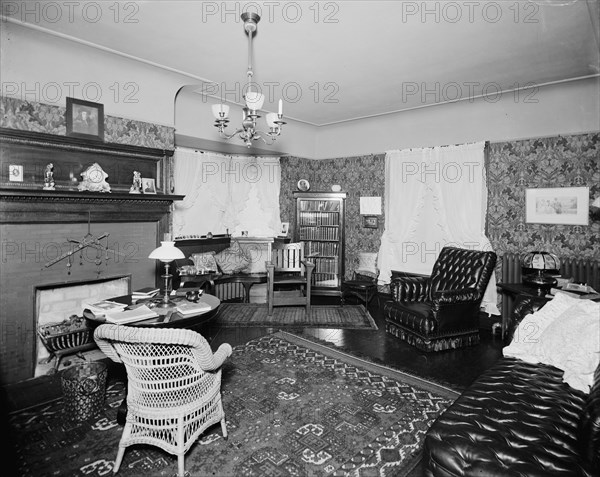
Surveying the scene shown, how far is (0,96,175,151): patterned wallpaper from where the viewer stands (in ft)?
11.2

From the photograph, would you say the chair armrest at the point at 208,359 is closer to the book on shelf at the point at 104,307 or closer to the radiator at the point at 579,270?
the book on shelf at the point at 104,307

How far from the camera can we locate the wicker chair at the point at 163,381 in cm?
213

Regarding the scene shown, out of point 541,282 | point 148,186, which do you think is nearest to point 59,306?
point 148,186

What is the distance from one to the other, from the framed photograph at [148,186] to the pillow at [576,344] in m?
4.32

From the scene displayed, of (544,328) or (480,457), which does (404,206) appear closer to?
(544,328)

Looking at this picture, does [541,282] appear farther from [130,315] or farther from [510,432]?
[130,315]

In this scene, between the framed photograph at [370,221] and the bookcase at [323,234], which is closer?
the framed photograph at [370,221]

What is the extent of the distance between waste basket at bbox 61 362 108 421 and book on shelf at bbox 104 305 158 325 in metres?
0.57

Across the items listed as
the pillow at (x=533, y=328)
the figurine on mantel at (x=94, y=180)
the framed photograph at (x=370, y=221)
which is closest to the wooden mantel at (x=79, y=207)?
the figurine on mantel at (x=94, y=180)

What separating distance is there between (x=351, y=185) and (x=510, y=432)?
560cm

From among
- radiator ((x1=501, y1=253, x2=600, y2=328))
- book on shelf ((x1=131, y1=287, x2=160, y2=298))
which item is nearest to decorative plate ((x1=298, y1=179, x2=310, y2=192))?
radiator ((x1=501, y1=253, x2=600, y2=328))

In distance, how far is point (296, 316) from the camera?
5461mm

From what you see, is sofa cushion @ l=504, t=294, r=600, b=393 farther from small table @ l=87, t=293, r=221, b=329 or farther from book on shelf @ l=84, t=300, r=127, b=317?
book on shelf @ l=84, t=300, r=127, b=317

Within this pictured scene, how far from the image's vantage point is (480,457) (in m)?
1.77
